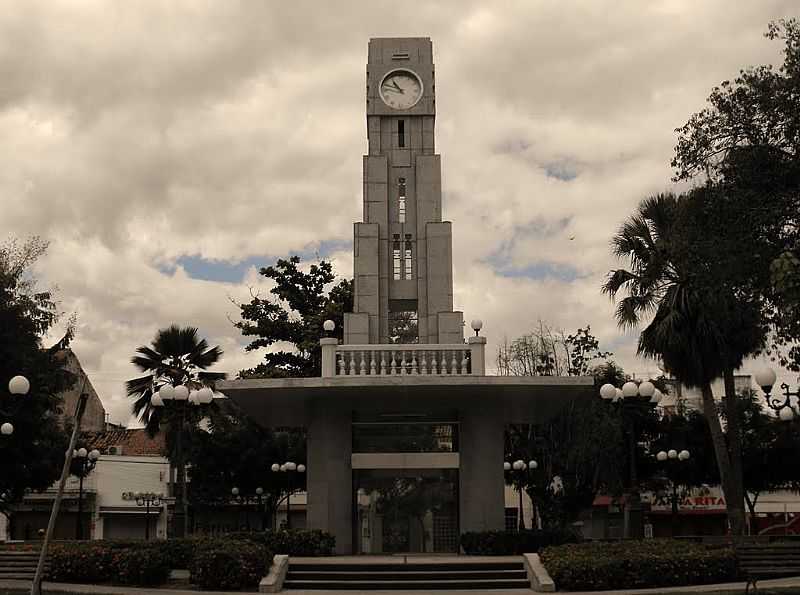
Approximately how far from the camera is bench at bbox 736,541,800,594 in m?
23.0

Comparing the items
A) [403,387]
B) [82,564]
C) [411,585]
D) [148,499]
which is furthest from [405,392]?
[148,499]

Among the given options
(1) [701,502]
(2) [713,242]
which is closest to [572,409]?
(2) [713,242]

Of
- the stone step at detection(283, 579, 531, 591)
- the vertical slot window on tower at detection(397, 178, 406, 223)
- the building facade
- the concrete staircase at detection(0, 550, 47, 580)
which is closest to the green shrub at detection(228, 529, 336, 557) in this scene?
the building facade

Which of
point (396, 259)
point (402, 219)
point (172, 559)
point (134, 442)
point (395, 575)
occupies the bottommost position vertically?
point (395, 575)

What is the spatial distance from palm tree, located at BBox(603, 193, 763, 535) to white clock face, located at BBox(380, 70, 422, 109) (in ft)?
29.5

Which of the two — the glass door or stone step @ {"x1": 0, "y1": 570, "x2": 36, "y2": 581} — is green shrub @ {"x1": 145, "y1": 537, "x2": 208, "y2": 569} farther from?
the glass door

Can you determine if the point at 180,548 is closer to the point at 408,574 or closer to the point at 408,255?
the point at 408,574

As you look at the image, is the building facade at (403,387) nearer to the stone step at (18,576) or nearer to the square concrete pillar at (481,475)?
the square concrete pillar at (481,475)

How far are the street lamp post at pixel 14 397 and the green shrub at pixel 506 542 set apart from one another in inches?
448

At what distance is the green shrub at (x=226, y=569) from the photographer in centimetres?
2122

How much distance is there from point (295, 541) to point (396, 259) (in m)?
8.77

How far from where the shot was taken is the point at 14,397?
34844 millimetres

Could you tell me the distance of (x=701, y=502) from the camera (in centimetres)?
6234

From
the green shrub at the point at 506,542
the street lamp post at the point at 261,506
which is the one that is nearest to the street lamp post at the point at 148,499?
the street lamp post at the point at 261,506
